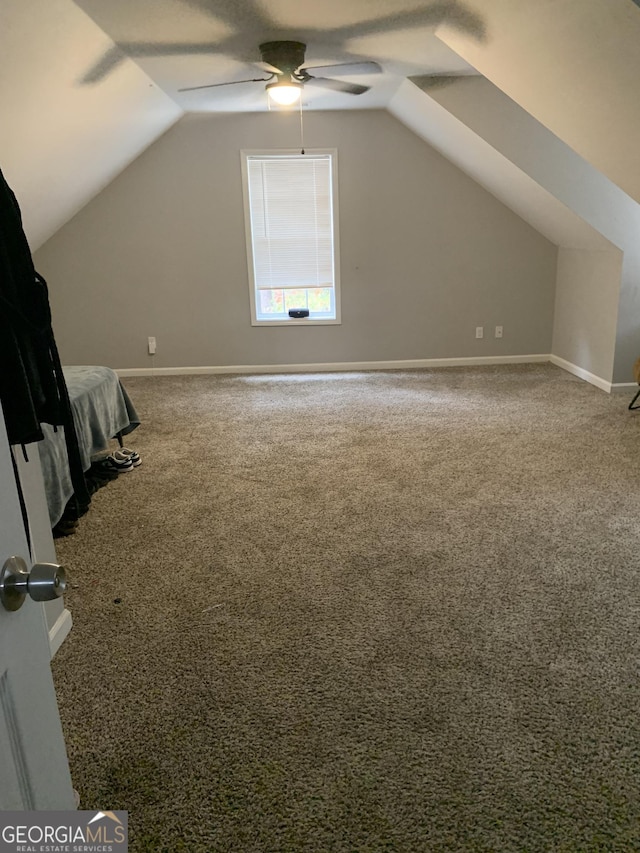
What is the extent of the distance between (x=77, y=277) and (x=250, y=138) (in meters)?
2.01

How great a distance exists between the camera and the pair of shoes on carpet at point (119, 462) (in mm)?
3740

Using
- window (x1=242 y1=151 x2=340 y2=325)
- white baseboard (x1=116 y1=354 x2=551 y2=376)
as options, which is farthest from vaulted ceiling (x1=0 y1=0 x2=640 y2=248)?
white baseboard (x1=116 y1=354 x2=551 y2=376)

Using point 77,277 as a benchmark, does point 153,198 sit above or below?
above

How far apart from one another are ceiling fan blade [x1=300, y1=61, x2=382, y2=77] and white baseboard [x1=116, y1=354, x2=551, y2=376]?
8.50ft

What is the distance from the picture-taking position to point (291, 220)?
5.83 m

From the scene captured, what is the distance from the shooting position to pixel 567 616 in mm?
2264

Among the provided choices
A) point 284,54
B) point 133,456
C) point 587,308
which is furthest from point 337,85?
point 133,456

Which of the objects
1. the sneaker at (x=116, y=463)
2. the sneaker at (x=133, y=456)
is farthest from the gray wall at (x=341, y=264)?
the sneaker at (x=116, y=463)

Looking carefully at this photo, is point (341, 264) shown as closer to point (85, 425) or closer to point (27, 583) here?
point (85, 425)

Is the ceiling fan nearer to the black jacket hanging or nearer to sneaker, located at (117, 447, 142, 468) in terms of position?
sneaker, located at (117, 447, 142, 468)

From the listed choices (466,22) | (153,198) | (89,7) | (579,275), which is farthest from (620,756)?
(153,198)

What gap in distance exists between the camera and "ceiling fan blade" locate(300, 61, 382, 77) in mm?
4031

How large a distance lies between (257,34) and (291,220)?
242 cm

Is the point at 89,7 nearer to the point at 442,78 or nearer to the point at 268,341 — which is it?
the point at 442,78
